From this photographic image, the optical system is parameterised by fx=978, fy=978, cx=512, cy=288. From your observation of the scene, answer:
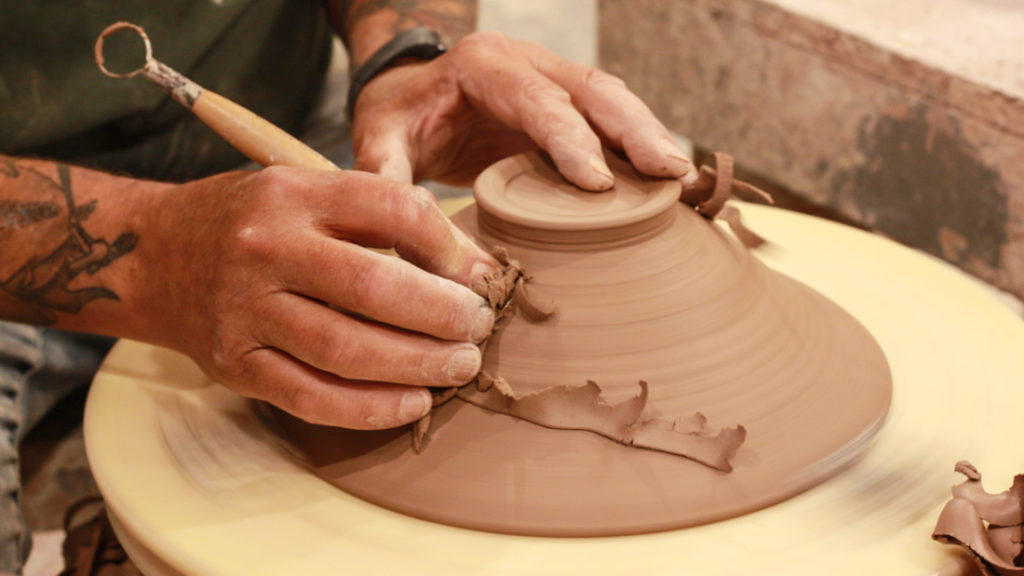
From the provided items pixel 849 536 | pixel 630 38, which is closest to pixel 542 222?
pixel 849 536

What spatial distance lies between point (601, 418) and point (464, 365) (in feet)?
0.46

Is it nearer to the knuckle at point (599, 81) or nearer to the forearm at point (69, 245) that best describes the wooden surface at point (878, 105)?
the knuckle at point (599, 81)

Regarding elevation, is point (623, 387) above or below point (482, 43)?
below

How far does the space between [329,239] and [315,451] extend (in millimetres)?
242

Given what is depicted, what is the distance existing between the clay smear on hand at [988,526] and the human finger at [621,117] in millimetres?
444

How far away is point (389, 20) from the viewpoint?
5.86ft

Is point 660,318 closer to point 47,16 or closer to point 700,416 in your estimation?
point 700,416

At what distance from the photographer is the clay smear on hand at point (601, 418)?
914 millimetres

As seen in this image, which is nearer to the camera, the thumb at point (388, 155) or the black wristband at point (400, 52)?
the thumb at point (388, 155)

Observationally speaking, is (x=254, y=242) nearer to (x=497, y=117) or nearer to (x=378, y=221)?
(x=378, y=221)

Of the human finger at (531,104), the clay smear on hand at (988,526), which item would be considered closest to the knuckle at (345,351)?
the human finger at (531,104)

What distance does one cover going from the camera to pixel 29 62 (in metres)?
1.53

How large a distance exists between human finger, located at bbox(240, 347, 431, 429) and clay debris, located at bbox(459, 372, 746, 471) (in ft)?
0.30

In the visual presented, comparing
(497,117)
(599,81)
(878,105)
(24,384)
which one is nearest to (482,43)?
(497,117)
